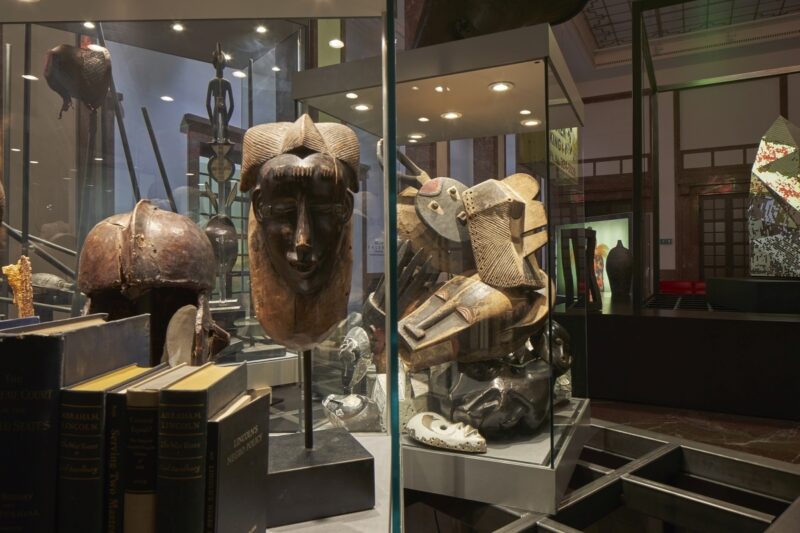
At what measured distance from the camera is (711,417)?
10.1 ft

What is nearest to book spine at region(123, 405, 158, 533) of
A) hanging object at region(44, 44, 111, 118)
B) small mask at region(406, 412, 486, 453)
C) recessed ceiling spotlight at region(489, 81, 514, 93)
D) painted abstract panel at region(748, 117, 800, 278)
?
small mask at region(406, 412, 486, 453)

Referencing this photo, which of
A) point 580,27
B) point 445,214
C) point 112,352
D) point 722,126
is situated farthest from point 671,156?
point 112,352

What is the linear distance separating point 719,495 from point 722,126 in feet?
13.5

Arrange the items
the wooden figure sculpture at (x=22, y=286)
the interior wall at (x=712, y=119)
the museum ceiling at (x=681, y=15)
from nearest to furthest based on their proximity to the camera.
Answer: the wooden figure sculpture at (x=22, y=286) → the interior wall at (x=712, y=119) → the museum ceiling at (x=681, y=15)

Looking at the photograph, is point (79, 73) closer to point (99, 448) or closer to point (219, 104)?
point (219, 104)

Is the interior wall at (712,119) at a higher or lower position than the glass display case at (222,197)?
higher

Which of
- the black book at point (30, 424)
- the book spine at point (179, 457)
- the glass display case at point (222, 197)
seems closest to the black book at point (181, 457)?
the book spine at point (179, 457)

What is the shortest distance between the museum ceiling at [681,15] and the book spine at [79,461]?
5.89 metres

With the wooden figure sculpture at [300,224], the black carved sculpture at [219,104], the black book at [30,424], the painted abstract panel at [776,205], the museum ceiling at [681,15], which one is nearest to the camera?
the black book at [30,424]

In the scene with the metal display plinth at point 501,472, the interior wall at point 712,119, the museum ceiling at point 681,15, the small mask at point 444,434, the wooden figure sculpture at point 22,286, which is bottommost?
the metal display plinth at point 501,472

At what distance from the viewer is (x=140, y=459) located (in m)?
0.65

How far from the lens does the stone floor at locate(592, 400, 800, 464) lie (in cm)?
254

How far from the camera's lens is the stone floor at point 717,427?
254 centimetres

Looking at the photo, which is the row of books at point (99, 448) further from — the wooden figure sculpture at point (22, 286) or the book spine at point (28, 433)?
the wooden figure sculpture at point (22, 286)
